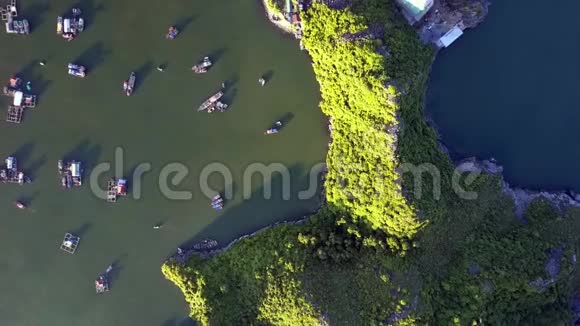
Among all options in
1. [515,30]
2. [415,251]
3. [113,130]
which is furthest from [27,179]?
[515,30]

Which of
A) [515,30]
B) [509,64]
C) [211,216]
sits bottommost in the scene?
[211,216]

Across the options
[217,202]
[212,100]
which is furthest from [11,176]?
[212,100]

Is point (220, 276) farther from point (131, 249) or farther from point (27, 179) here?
point (27, 179)

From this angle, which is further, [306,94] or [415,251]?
[306,94]

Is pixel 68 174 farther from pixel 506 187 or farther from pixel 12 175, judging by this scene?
pixel 506 187

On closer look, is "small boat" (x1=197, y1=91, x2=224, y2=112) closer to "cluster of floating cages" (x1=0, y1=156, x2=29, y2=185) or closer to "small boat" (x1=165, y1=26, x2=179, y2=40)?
"small boat" (x1=165, y1=26, x2=179, y2=40)
